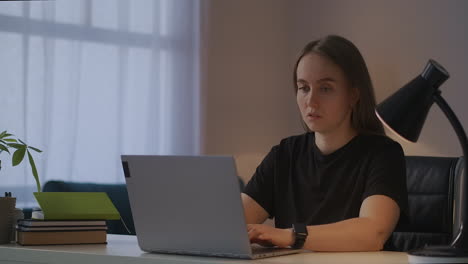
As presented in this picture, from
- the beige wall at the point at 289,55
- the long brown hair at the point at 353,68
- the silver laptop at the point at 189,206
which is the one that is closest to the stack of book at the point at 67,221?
the silver laptop at the point at 189,206

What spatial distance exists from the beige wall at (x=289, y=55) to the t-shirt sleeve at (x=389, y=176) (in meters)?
1.78

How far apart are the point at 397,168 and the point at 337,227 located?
1.19 ft

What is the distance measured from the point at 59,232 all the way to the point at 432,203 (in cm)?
112

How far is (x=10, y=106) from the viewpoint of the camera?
362cm

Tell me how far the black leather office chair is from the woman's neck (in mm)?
292

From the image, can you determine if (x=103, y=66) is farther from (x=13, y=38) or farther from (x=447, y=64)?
(x=447, y=64)

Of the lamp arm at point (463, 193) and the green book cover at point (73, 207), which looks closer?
the lamp arm at point (463, 193)

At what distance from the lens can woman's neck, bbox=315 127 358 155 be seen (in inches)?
89.4

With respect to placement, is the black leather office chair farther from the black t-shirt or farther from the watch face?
the watch face

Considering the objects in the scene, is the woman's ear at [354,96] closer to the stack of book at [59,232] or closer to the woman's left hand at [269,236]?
the woman's left hand at [269,236]

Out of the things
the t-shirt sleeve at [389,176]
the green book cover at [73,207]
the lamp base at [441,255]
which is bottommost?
the green book cover at [73,207]

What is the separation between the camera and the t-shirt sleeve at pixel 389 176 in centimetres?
202

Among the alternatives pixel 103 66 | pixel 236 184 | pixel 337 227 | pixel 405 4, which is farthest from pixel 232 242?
pixel 405 4

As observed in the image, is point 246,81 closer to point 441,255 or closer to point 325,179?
point 325,179
